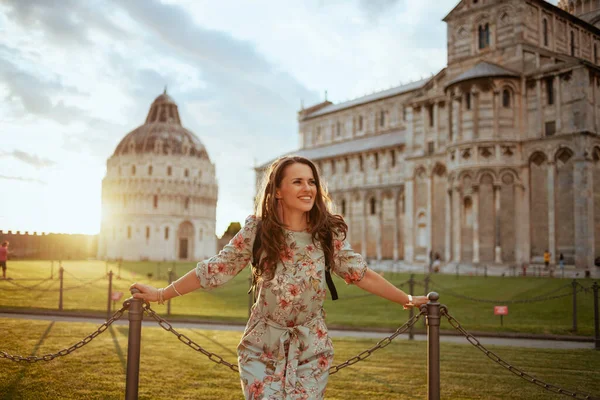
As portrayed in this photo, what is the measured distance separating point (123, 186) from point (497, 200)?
7621 centimetres

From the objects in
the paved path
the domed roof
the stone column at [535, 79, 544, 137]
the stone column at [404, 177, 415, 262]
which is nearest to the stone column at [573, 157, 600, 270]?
the stone column at [535, 79, 544, 137]

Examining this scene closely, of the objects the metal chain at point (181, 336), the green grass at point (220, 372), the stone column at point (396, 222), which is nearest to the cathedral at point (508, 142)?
the stone column at point (396, 222)

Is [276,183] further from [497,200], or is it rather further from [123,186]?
[123,186]

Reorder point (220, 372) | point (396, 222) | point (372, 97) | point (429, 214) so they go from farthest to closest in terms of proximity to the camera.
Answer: point (372, 97), point (396, 222), point (429, 214), point (220, 372)

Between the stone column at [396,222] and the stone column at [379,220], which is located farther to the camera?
the stone column at [379,220]

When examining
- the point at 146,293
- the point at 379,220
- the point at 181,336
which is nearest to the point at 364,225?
the point at 379,220

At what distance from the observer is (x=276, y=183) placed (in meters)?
4.27

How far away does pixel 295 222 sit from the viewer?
424 cm

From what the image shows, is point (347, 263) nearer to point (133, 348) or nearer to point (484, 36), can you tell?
point (133, 348)

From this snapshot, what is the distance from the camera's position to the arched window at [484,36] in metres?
41.3

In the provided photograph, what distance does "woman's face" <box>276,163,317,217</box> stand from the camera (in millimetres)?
4164

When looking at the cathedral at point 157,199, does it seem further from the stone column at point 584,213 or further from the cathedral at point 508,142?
the stone column at point 584,213

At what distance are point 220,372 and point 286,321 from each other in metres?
5.01

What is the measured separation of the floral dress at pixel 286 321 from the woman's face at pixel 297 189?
8.5 inches
